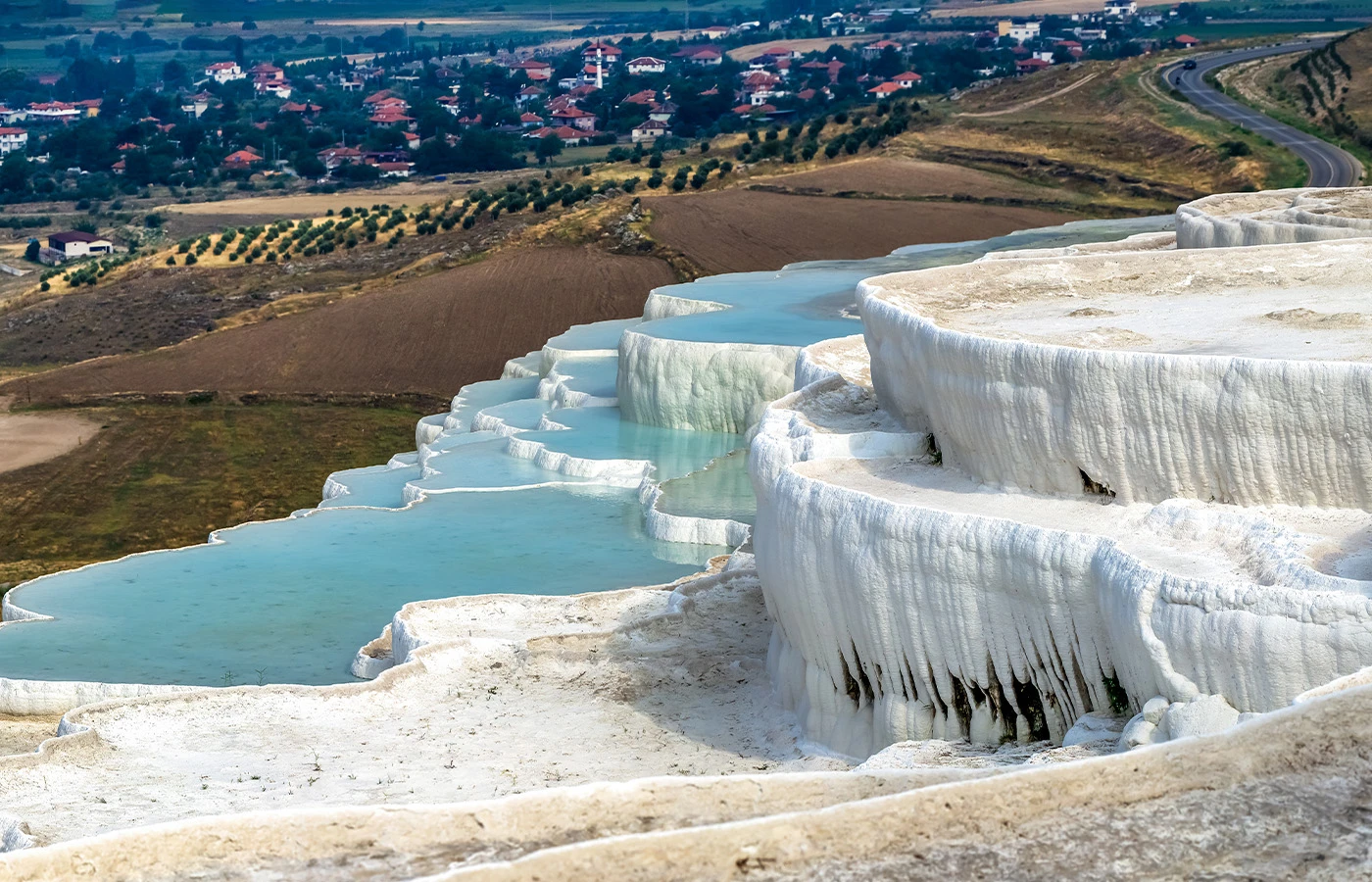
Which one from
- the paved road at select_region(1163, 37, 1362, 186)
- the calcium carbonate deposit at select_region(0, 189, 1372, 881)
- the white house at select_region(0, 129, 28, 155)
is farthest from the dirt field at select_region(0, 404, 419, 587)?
the white house at select_region(0, 129, 28, 155)

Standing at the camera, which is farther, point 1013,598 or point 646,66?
point 646,66

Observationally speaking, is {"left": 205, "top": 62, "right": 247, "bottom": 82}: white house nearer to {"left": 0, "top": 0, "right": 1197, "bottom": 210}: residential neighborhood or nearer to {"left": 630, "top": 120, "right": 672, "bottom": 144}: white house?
{"left": 0, "top": 0, "right": 1197, "bottom": 210}: residential neighborhood

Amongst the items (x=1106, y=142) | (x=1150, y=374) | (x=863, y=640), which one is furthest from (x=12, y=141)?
(x=1150, y=374)

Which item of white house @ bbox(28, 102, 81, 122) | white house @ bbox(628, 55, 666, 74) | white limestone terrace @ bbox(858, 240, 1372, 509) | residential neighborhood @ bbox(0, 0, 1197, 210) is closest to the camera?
white limestone terrace @ bbox(858, 240, 1372, 509)

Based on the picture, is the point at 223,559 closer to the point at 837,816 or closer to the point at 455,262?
Answer: the point at 837,816

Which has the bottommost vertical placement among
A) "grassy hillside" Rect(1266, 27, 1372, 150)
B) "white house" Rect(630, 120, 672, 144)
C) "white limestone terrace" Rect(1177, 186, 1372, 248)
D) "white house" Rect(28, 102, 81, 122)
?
"white house" Rect(28, 102, 81, 122)

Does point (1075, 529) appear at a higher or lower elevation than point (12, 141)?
higher

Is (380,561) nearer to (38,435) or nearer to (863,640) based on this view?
(863,640)
